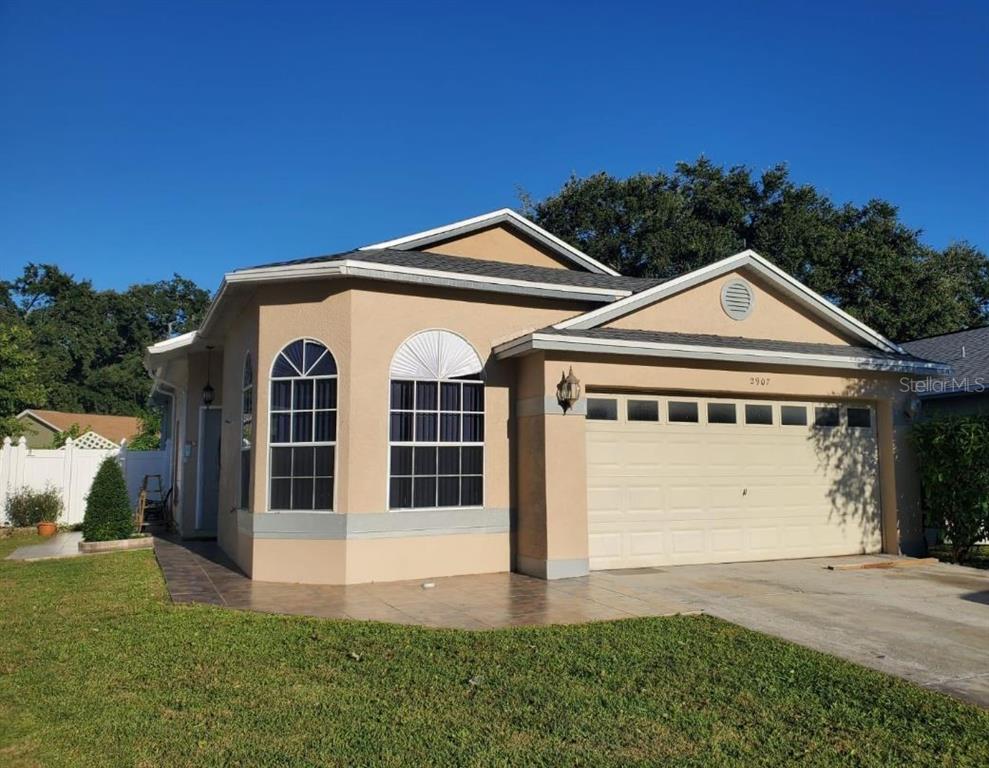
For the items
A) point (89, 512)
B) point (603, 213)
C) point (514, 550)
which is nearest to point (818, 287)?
point (603, 213)

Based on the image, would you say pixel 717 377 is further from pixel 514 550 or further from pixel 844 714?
pixel 844 714

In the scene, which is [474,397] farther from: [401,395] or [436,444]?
[401,395]

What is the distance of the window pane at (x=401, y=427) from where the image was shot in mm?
10156

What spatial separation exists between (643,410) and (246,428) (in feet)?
19.0

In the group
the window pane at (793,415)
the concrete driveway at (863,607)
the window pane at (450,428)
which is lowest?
the concrete driveway at (863,607)

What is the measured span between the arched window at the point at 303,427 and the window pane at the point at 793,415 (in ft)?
22.7

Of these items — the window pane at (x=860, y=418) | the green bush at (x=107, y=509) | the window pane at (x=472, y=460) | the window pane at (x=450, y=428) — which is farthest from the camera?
the green bush at (x=107, y=509)

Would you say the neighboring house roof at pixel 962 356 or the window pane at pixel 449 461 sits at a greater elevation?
the neighboring house roof at pixel 962 356

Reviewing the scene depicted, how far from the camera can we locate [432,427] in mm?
10359

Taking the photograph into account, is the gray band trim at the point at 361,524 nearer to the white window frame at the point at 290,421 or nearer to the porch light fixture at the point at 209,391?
the white window frame at the point at 290,421

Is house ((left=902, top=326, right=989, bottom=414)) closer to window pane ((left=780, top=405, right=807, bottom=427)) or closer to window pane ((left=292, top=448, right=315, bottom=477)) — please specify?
window pane ((left=780, top=405, right=807, bottom=427))

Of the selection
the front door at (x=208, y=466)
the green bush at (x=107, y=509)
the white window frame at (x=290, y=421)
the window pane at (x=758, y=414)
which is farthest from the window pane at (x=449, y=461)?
the green bush at (x=107, y=509)

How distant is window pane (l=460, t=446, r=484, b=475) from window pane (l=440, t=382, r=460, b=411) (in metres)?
0.60

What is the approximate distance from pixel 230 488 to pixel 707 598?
7.61m
